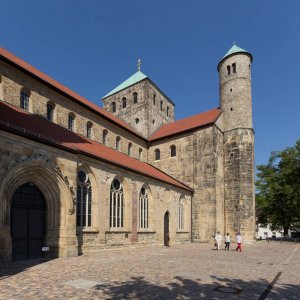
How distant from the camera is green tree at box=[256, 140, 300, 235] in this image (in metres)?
37.5

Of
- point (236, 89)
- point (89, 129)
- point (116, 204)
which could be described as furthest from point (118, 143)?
point (236, 89)

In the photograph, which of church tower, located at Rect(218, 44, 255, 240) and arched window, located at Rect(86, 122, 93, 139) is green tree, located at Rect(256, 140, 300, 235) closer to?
church tower, located at Rect(218, 44, 255, 240)

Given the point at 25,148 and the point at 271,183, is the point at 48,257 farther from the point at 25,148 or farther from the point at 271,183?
the point at 271,183

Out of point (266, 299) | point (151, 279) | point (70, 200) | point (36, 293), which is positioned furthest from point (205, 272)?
point (70, 200)

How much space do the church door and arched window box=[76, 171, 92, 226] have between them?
2.47 meters

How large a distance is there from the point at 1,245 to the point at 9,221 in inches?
41.2

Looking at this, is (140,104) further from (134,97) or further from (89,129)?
(89,129)

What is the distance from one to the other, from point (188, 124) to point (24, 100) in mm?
18413

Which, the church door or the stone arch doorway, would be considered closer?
the church door

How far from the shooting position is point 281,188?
39156mm

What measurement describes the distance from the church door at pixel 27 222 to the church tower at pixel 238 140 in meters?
20.3

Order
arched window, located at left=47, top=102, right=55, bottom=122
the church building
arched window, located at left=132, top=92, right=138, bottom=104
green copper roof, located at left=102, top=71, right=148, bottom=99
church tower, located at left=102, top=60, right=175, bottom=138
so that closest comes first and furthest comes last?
1. the church building
2. arched window, located at left=47, top=102, right=55, bottom=122
3. church tower, located at left=102, top=60, right=175, bottom=138
4. arched window, located at left=132, top=92, right=138, bottom=104
5. green copper roof, located at left=102, top=71, right=148, bottom=99

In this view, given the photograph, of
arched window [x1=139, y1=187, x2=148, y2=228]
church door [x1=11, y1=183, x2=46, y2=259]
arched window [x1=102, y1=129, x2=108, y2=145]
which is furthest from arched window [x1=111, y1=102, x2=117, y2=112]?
church door [x1=11, y1=183, x2=46, y2=259]

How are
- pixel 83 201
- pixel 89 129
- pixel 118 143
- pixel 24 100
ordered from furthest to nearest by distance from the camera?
1. pixel 118 143
2. pixel 89 129
3. pixel 24 100
4. pixel 83 201
